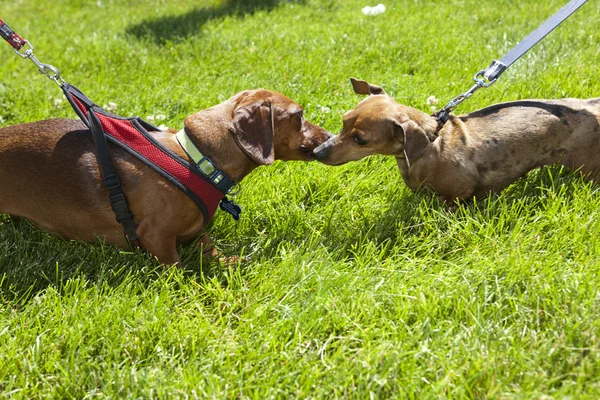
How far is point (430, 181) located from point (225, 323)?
160 cm

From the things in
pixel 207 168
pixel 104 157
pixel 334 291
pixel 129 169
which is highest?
pixel 104 157

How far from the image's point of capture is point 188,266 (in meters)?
3.15

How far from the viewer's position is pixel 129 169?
2998mm

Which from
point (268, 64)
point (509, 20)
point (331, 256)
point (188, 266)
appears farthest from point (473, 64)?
point (188, 266)

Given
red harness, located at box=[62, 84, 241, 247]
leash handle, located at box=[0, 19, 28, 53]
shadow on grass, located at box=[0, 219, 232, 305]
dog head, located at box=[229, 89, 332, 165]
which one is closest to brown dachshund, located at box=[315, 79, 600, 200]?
dog head, located at box=[229, 89, 332, 165]

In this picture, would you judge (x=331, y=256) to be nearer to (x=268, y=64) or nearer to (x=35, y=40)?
(x=268, y=64)

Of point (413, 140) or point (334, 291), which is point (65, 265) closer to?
point (334, 291)

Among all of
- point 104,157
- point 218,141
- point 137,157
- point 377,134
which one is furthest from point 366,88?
point 104,157

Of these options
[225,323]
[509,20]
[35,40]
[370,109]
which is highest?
[35,40]

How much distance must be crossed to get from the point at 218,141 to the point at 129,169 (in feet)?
1.64

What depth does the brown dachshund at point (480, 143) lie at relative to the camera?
11.0 feet

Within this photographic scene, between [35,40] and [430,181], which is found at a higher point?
[35,40]

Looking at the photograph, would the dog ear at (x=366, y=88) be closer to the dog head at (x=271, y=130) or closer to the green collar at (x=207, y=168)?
the dog head at (x=271, y=130)

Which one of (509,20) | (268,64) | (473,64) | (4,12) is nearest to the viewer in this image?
(473,64)
